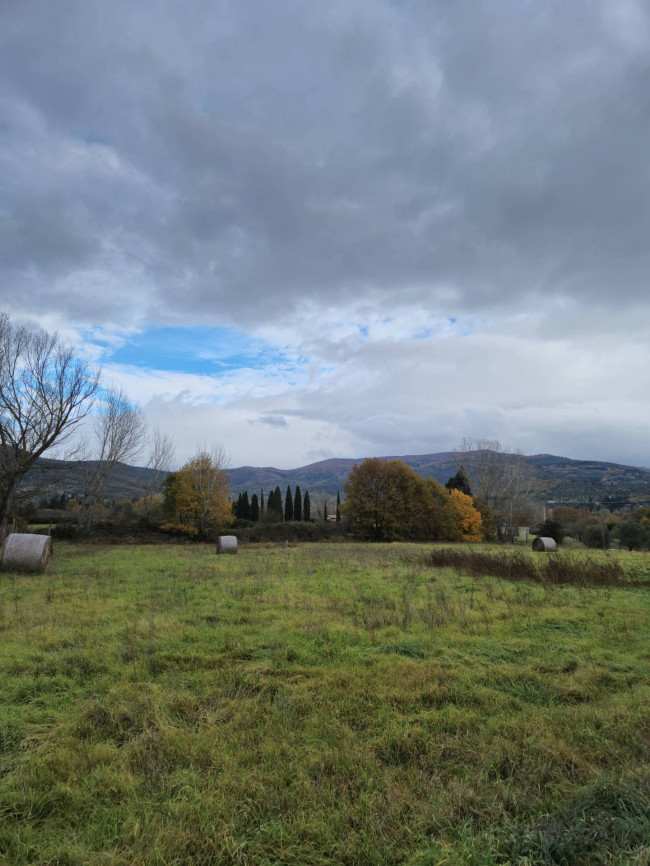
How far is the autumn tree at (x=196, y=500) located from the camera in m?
43.0

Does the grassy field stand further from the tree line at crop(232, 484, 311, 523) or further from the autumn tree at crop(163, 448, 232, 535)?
the tree line at crop(232, 484, 311, 523)

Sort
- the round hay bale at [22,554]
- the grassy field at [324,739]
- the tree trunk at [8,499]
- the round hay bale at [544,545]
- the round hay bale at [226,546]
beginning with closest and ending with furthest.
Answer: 1. the grassy field at [324,739]
2. the round hay bale at [22,554]
3. the tree trunk at [8,499]
4. the round hay bale at [226,546]
5. the round hay bale at [544,545]

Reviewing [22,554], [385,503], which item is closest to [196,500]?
[385,503]

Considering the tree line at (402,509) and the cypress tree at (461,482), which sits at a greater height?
the cypress tree at (461,482)

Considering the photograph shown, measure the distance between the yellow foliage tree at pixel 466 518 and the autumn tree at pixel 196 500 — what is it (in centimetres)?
2494

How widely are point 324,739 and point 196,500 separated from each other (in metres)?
41.5

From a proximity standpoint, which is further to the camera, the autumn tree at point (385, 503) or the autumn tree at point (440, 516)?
the autumn tree at point (440, 516)

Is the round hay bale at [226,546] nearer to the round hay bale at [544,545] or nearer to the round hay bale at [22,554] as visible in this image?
the round hay bale at [22,554]

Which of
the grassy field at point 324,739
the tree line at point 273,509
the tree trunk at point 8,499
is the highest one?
the tree trunk at point 8,499

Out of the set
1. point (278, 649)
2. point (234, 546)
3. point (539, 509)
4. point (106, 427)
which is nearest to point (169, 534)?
point (106, 427)

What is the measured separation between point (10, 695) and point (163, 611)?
4261mm

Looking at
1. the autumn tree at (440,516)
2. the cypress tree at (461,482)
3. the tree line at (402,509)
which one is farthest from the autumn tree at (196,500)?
the cypress tree at (461,482)

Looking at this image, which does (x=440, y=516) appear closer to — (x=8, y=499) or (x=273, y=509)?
(x=273, y=509)

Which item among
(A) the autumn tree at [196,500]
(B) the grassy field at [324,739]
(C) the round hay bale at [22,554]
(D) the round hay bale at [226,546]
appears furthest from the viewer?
(A) the autumn tree at [196,500]
